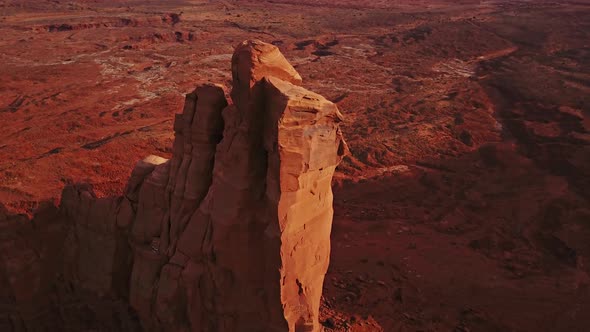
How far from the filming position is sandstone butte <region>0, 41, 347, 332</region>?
7164 mm

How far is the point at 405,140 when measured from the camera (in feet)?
87.7

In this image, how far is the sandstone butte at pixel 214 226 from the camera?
716 cm

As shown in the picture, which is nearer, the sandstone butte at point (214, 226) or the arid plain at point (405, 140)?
the sandstone butte at point (214, 226)

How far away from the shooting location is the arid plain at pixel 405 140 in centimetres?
1423

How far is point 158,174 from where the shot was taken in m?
8.97

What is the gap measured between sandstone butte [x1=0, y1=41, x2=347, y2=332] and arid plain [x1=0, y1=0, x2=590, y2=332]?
1.18m

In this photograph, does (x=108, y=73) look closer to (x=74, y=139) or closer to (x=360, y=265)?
(x=74, y=139)

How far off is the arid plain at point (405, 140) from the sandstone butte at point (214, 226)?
1179 mm

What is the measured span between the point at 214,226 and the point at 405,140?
2086cm

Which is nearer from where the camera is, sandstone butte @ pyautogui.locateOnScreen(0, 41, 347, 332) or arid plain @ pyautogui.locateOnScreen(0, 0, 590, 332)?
sandstone butte @ pyautogui.locateOnScreen(0, 41, 347, 332)

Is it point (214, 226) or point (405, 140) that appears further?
point (405, 140)

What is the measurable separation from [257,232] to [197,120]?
2.46 metres

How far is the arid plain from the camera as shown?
14.2 m

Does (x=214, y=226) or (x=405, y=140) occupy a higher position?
(x=214, y=226)
